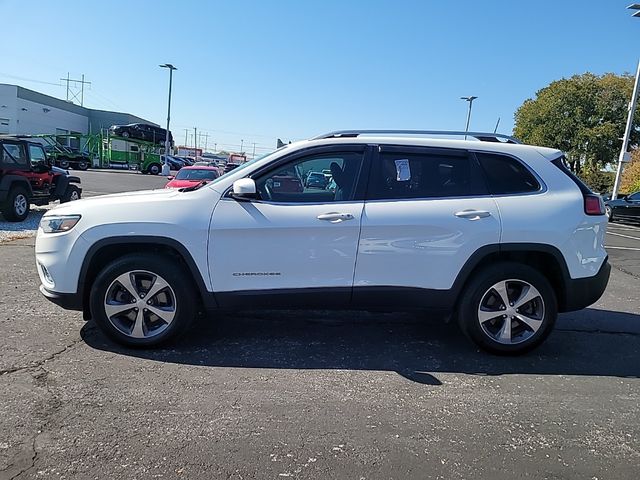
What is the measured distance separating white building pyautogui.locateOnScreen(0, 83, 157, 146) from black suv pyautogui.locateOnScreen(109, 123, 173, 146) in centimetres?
1495

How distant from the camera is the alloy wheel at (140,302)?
395 centimetres

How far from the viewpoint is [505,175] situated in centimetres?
418

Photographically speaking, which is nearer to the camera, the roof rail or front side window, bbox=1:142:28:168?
the roof rail

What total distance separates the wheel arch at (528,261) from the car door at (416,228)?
0.07 meters

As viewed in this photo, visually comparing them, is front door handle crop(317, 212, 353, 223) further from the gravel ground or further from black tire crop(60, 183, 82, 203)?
black tire crop(60, 183, 82, 203)

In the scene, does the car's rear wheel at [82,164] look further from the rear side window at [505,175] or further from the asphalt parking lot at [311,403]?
the rear side window at [505,175]

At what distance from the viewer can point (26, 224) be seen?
11.1 m

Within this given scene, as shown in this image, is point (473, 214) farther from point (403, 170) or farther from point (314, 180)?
point (314, 180)

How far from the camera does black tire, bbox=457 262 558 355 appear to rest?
4062 mm

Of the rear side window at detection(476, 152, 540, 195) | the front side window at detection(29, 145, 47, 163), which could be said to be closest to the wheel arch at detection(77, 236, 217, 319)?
the rear side window at detection(476, 152, 540, 195)

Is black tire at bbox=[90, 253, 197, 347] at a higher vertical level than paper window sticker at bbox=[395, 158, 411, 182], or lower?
lower

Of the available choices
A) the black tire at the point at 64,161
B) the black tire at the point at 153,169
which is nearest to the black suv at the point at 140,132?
the black tire at the point at 153,169

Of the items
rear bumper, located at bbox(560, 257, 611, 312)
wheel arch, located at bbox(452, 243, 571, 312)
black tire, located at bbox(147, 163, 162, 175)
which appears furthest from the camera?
black tire, located at bbox(147, 163, 162, 175)

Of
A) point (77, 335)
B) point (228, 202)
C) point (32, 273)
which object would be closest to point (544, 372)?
point (228, 202)
